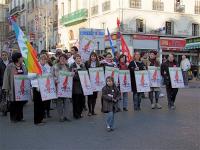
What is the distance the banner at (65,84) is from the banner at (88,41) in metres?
5.79

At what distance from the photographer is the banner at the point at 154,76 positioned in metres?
14.4

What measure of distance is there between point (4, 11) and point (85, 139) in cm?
8137

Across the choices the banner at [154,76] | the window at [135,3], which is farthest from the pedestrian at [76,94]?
the window at [135,3]

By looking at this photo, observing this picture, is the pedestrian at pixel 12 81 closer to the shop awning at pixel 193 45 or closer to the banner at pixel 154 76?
the banner at pixel 154 76

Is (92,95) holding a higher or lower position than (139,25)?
lower

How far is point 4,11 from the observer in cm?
8756

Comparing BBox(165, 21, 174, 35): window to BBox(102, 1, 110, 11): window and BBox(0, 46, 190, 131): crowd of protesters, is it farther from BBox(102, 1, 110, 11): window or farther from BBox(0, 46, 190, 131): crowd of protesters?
BBox(0, 46, 190, 131): crowd of protesters

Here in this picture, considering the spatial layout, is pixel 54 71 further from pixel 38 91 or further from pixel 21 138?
pixel 21 138

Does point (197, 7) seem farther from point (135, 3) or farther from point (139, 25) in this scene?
point (135, 3)

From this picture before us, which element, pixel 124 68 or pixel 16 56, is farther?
pixel 124 68

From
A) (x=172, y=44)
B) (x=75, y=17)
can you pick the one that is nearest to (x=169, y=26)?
(x=172, y=44)

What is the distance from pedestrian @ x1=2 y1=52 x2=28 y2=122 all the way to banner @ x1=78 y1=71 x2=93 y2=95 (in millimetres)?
1481

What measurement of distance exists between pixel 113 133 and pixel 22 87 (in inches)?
122

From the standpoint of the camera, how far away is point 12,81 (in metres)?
11.7
